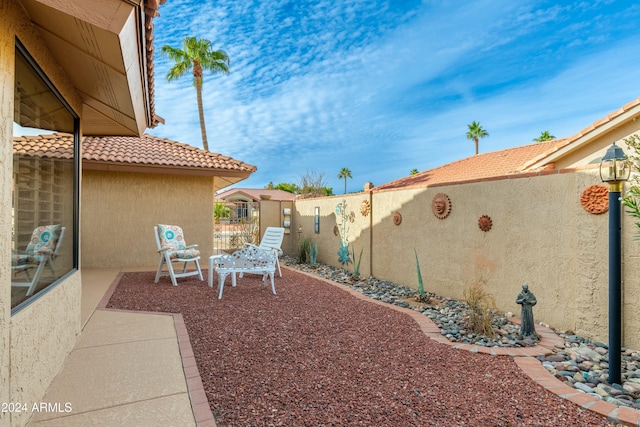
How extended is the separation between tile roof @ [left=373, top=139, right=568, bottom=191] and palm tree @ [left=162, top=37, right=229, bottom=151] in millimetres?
13341

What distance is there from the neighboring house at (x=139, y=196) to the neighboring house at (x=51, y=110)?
577cm

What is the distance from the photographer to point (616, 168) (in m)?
3.53

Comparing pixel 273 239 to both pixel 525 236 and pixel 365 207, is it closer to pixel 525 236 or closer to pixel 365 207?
pixel 365 207

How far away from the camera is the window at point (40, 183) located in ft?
8.02

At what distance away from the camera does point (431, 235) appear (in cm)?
728

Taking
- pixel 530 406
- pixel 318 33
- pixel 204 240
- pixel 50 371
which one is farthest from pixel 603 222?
pixel 318 33

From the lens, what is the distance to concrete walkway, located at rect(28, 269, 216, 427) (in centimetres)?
259

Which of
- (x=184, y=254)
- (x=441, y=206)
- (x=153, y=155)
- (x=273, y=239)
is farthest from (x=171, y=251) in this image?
(x=441, y=206)

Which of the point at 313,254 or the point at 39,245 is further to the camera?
the point at 313,254

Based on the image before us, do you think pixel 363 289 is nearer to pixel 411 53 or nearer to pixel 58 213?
pixel 58 213

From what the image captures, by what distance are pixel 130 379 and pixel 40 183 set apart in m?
1.87

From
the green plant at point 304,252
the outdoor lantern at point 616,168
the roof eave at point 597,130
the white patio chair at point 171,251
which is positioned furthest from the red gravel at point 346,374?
the green plant at point 304,252

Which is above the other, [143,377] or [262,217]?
[262,217]

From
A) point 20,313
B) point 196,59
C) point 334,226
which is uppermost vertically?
point 196,59
